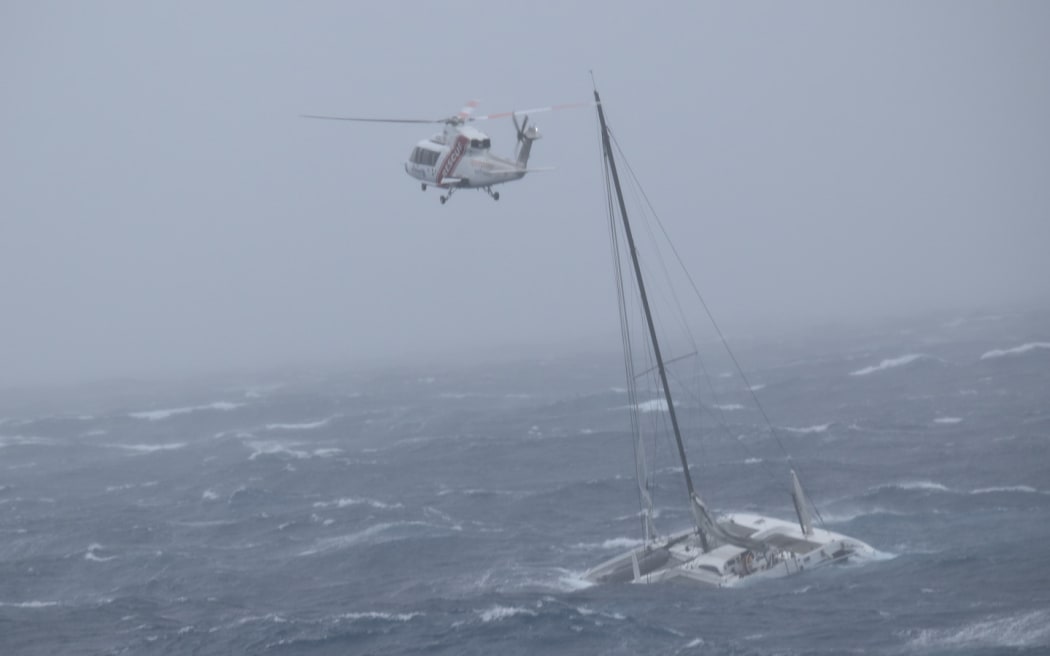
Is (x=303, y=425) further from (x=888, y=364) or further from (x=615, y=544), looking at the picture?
(x=615, y=544)

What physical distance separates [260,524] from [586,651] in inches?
1171

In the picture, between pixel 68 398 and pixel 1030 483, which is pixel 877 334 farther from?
pixel 68 398

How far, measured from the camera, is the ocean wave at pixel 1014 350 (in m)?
92.1

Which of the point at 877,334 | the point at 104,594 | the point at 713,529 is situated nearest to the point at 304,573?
the point at 104,594

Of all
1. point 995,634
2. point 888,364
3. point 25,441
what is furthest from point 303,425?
Answer: point 995,634

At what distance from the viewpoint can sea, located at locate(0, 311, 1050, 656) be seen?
34688 mm

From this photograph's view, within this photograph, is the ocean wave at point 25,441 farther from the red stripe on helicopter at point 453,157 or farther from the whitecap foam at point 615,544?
the red stripe on helicopter at point 453,157

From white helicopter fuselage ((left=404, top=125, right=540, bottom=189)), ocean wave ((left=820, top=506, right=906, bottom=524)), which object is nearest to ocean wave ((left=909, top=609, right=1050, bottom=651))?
ocean wave ((left=820, top=506, right=906, bottom=524))

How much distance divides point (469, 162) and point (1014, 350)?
222 ft

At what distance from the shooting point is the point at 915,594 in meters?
35.5

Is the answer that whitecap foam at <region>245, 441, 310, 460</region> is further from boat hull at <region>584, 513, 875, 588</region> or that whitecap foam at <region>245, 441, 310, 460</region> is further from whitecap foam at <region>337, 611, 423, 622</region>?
whitecap foam at <region>337, 611, 423, 622</region>

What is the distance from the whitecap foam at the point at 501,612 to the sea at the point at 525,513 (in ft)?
0.44

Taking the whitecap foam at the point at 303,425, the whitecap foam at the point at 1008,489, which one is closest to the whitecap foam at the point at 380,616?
the whitecap foam at the point at 1008,489

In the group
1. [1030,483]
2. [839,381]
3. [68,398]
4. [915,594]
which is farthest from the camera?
[68,398]
